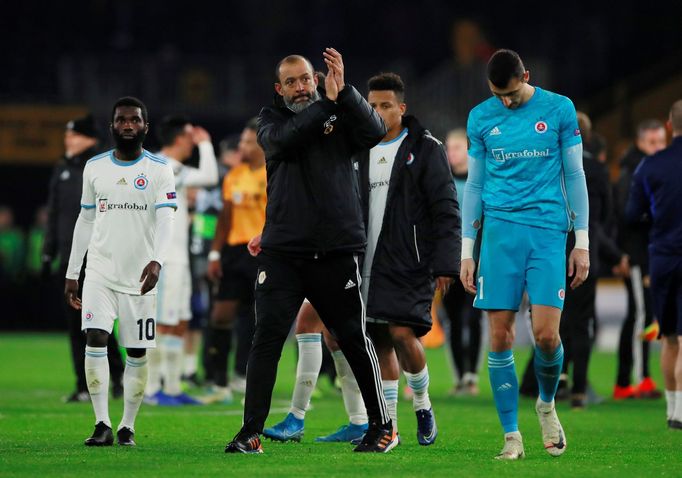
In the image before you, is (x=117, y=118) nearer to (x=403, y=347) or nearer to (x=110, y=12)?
(x=403, y=347)

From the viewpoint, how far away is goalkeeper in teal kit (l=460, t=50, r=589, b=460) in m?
7.77

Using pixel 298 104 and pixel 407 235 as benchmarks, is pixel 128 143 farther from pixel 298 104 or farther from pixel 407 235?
pixel 407 235

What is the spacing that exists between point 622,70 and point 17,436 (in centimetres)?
2204

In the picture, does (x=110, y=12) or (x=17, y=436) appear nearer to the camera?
(x=17, y=436)

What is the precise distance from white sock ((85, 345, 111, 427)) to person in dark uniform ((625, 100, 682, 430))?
4.12 meters

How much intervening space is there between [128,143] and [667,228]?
4018 millimetres

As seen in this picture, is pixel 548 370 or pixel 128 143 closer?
pixel 548 370

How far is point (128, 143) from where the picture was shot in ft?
28.2

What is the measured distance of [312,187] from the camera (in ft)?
25.4

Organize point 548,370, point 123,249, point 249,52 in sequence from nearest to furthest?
point 548,370
point 123,249
point 249,52

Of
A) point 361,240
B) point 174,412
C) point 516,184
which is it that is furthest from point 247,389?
point 174,412

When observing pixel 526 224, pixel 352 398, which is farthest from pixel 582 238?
pixel 352 398

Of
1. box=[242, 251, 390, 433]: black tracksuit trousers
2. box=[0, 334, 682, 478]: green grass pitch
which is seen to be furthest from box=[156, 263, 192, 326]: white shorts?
box=[242, 251, 390, 433]: black tracksuit trousers

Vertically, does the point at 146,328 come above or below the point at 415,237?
below
